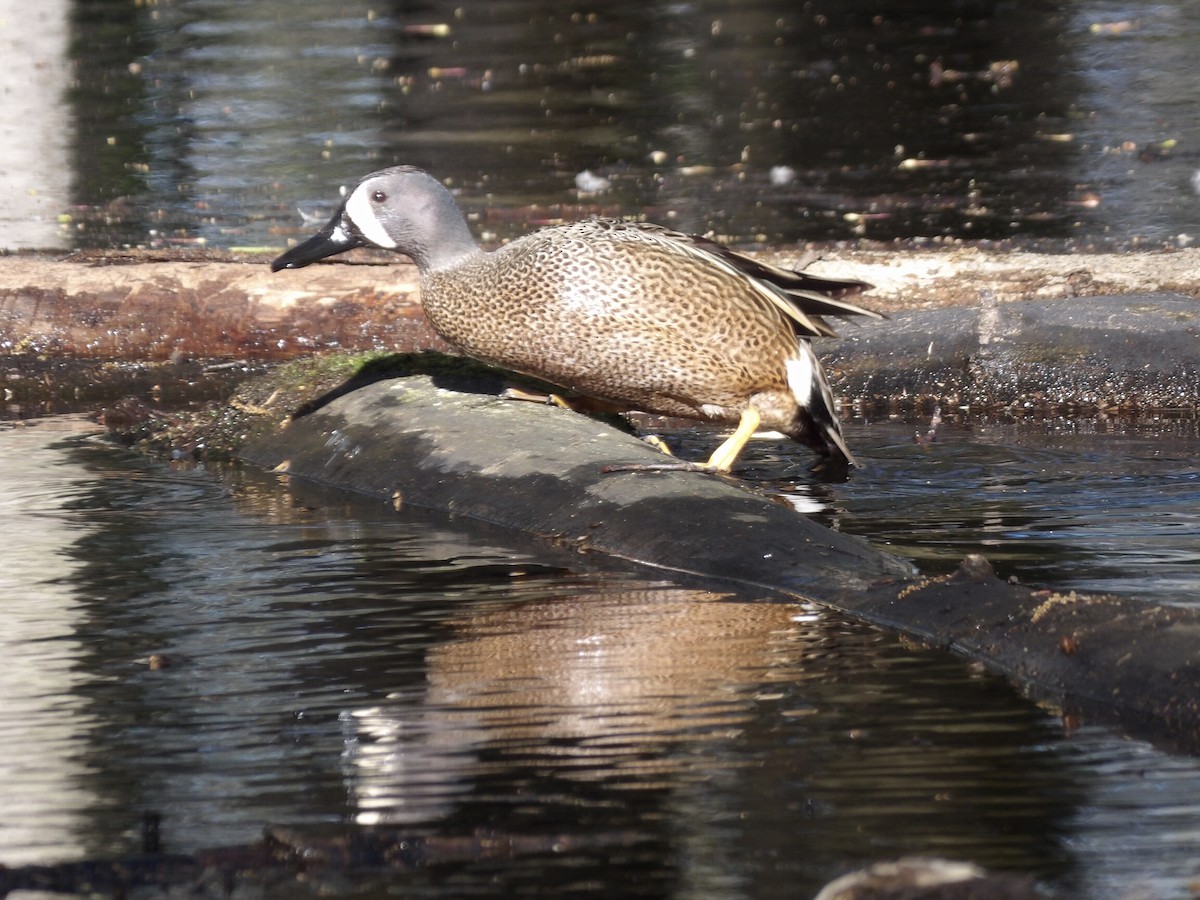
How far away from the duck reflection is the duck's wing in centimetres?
189

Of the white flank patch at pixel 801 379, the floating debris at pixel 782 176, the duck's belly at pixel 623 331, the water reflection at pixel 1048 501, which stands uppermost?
the duck's belly at pixel 623 331

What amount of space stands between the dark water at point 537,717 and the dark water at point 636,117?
17.4ft

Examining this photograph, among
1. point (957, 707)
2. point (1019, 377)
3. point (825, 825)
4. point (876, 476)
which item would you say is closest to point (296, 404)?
point (876, 476)

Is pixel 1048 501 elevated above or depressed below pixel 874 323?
below

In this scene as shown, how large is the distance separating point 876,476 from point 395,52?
46.6 ft

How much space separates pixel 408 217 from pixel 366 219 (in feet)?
0.54

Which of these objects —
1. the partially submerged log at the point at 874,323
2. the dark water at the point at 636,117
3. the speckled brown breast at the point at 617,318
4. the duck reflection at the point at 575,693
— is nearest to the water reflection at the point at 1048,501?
the partially submerged log at the point at 874,323

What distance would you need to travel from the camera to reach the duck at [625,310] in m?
6.69

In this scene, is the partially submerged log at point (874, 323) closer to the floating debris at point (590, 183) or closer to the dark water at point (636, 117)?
the dark water at point (636, 117)

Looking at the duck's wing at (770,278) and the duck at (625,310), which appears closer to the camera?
the duck at (625,310)

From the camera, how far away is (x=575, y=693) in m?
4.38

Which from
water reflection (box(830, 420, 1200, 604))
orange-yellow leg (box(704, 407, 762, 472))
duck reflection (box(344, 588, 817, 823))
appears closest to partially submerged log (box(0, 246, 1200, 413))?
water reflection (box(830, 420, 1200, 604))

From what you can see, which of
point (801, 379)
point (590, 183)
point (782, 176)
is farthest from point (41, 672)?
point (782, 176)

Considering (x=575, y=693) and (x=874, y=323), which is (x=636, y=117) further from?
(x=575, y=693)
